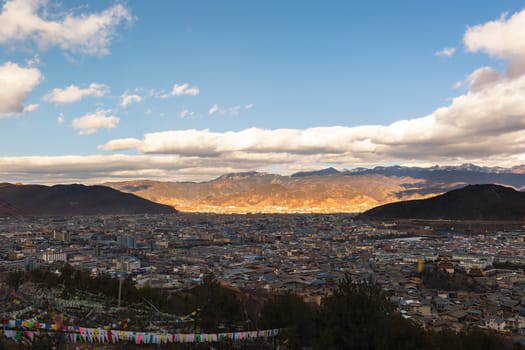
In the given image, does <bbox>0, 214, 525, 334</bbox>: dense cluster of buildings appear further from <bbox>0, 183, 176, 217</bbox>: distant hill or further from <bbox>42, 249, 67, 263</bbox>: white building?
<bbox>0, 183, 176, 217</bbox>: distant hill

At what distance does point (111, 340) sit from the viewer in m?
18.5

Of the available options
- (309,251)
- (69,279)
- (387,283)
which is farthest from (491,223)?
(69,279)

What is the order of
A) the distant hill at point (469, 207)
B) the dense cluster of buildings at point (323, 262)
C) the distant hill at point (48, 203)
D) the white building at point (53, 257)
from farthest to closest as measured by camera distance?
the distant hill at point (48, 203) < the distant hill at point (469, 207) < the white building at point (53, 257) < the dense cluster of buildings at point (323, 262)

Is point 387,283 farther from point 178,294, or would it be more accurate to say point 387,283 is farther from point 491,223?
point 491,223

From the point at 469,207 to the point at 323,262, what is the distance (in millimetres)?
86940

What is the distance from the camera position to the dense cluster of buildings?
3883cm

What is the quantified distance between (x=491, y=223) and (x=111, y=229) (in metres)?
95.8

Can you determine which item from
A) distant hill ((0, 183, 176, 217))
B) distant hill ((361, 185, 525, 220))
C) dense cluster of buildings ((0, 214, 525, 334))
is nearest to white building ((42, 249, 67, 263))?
dense cluster of buildings ((0, 214, 525, 334))

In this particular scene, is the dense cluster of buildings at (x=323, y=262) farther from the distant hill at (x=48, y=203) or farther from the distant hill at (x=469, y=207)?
the distant hill at (x=48, y=203)

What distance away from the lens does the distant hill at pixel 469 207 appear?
132000mm

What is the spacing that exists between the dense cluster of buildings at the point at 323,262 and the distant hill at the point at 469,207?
26.9m

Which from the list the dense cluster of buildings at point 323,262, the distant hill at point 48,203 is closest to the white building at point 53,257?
the dense cluster of buildings at point 323,262

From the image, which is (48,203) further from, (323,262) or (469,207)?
(469,207)

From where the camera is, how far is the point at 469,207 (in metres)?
138
